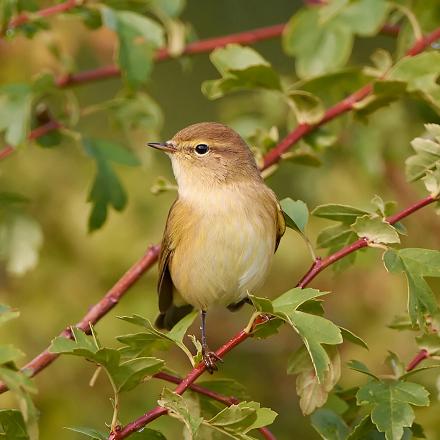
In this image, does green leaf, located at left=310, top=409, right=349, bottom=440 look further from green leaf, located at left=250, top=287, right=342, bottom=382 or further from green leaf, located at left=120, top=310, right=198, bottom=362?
green leaf, located at left=120, top=310, right=198, bottom=362

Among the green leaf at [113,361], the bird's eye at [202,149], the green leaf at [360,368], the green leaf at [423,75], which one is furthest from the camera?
the bird's eye at [202,149]

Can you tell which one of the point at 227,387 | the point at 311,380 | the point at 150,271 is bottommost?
the point at 150,271

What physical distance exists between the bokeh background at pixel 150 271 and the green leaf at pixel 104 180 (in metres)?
0.22

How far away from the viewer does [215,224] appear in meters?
3.54

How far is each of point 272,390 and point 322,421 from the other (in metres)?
2.11

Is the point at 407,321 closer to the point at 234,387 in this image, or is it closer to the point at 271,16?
the point at 234,387

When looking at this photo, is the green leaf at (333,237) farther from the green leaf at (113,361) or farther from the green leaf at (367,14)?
Result: the green leaf at (367,14)

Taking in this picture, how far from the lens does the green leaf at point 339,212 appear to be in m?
2.54

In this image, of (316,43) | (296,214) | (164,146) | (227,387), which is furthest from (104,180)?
(227,387)

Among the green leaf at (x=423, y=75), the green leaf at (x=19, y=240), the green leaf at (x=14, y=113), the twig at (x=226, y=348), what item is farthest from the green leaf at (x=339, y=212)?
the green leaf at (x=19, y=240)

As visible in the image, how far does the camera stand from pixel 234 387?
277 centimetres

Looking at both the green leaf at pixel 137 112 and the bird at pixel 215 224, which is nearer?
the bird at pixel 215 224

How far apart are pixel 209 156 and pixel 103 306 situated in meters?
1.06

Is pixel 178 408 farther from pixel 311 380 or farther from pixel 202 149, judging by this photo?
pixel 202 149
